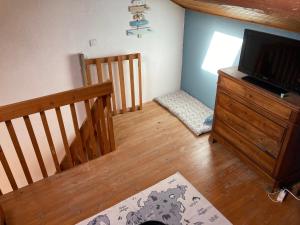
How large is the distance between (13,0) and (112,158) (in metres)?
1.78

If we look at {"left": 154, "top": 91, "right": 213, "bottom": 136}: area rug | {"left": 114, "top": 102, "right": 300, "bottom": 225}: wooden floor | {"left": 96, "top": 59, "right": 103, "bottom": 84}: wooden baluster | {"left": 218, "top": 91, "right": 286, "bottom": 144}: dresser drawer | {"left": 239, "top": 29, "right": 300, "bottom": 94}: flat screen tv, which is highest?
{"left": 239, "top": 29, "right": 300, "bottom": 94}: flat screen tv

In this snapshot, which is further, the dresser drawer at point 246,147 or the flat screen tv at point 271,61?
the dresser drawer at point 246,147

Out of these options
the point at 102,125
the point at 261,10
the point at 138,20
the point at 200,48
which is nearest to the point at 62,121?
the point at 102,125

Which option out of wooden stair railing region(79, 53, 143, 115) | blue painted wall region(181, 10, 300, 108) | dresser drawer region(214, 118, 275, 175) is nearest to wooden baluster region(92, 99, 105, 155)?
wooden stair railing region(79, 53, 143, 115)

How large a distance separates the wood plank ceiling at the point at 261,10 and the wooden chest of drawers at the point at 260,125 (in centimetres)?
50

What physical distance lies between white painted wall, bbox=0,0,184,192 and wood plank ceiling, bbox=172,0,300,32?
1.95 ft

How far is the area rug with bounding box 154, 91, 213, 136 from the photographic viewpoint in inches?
119

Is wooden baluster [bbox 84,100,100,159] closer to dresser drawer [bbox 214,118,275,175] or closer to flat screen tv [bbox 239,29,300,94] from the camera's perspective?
dresser drawer [bbox 214,118,275,175]

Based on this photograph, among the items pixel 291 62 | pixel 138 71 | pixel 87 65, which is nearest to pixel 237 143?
pixel 291 62

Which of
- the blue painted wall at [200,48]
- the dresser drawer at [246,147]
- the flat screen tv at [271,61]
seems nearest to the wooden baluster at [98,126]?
the dresser drawer at [246,147]

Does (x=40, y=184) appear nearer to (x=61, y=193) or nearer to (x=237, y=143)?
(x=61, y=193)

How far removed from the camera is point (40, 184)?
2285mm

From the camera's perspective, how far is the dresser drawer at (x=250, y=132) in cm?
209

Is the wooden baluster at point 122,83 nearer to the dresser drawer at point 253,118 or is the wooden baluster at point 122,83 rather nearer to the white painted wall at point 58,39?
the white painted wall at point 58,39
